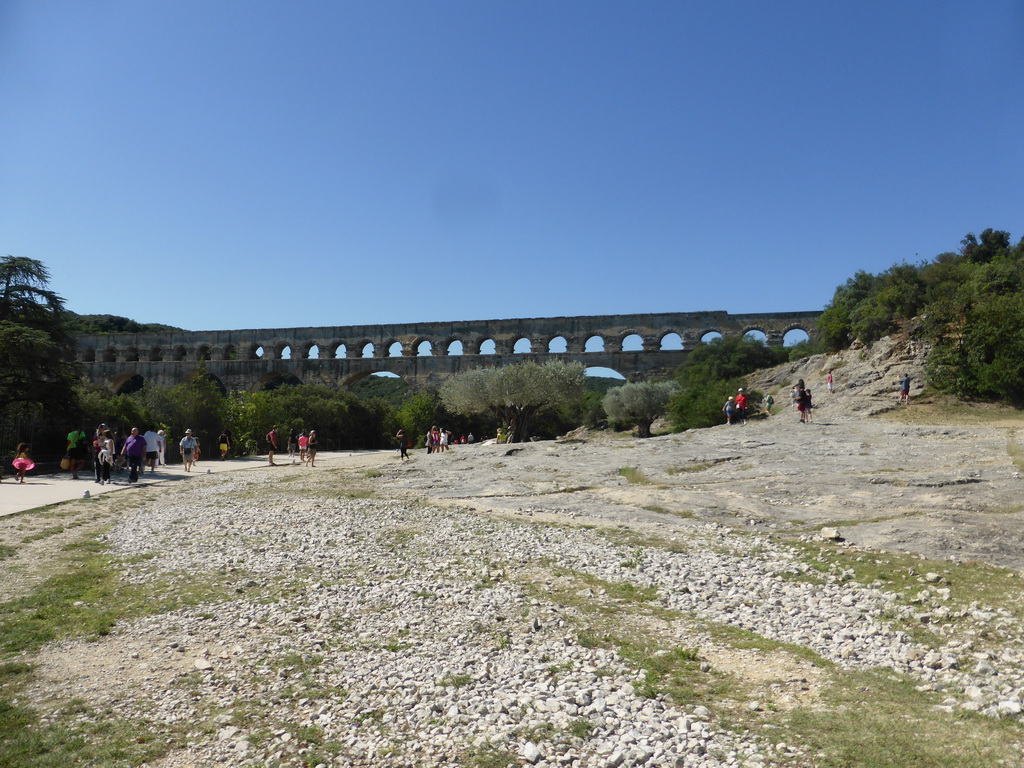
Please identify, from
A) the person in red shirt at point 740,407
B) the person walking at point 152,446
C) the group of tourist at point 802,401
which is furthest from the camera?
the person in red shirt at point 740,407

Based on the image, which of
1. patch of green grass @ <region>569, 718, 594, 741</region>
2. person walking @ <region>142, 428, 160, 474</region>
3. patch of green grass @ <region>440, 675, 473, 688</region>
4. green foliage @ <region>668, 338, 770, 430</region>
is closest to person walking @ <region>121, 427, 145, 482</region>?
person walking @ <region>142, 428, 160, 474</region>

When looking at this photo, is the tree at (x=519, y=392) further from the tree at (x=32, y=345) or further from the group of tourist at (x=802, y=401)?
the tree at (x=32, y=345)

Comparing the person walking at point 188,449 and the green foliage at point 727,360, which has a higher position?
the green foliage at point 727,360

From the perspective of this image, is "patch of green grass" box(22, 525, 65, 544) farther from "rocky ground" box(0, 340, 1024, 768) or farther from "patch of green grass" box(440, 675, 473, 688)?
"patch of green grass" box(440, 675, 473, 688)

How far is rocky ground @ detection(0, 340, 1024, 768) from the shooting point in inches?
137

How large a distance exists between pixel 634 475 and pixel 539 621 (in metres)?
8.26

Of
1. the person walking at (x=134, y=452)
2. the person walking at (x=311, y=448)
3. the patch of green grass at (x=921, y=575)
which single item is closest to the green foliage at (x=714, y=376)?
the person walking at (x=311, y=448)

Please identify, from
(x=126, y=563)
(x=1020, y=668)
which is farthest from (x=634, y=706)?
(x=126, y=563)

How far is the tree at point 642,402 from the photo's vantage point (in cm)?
2858

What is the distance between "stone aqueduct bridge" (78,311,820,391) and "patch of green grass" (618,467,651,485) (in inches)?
902

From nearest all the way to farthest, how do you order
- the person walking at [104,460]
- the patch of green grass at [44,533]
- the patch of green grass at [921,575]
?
the patch of green grass at [921,575] < the patch of green grass at [44,533] < the person walking at [104,460]

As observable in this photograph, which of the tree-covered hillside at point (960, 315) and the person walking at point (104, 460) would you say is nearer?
the person walking at point (104, 460)

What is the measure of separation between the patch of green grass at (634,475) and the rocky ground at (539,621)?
113cm

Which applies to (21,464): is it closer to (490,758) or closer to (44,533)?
(44,533)
